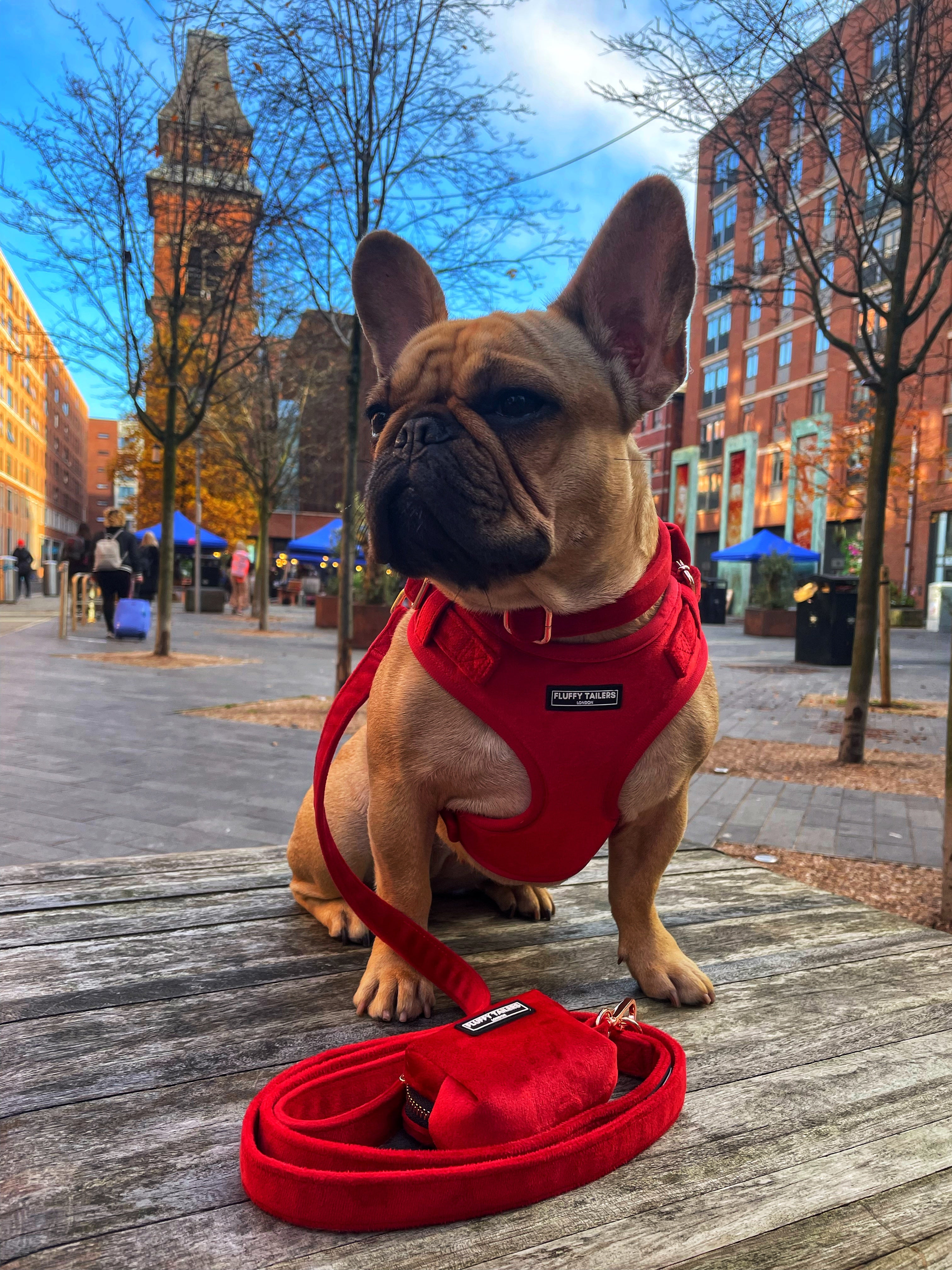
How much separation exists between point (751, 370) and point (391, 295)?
43.3m

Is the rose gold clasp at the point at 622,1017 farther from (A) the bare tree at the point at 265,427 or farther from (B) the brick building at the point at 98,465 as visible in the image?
(B) the brick building at the point at 98,465

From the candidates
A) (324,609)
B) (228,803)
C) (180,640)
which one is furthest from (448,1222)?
(324,609)

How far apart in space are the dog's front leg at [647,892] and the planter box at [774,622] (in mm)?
21172

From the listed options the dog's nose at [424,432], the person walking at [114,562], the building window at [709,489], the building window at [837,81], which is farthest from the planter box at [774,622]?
the building window at [709,489]

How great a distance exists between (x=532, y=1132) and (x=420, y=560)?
A: 0.94 meters

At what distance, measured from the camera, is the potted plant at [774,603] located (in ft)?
71.9

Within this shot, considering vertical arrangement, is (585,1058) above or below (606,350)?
below

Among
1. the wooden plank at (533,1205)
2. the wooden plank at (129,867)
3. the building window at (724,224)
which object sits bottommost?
the wooden plank at (129,867)

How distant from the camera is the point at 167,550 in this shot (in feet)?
40.5

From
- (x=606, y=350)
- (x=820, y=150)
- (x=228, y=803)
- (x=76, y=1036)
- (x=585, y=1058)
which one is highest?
(x=820, y=150)

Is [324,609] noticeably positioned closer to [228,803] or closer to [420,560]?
[228,803]

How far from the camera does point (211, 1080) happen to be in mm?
1400

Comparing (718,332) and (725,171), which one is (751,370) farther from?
(725,171)

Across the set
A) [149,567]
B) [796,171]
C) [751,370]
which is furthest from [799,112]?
[751,370]
